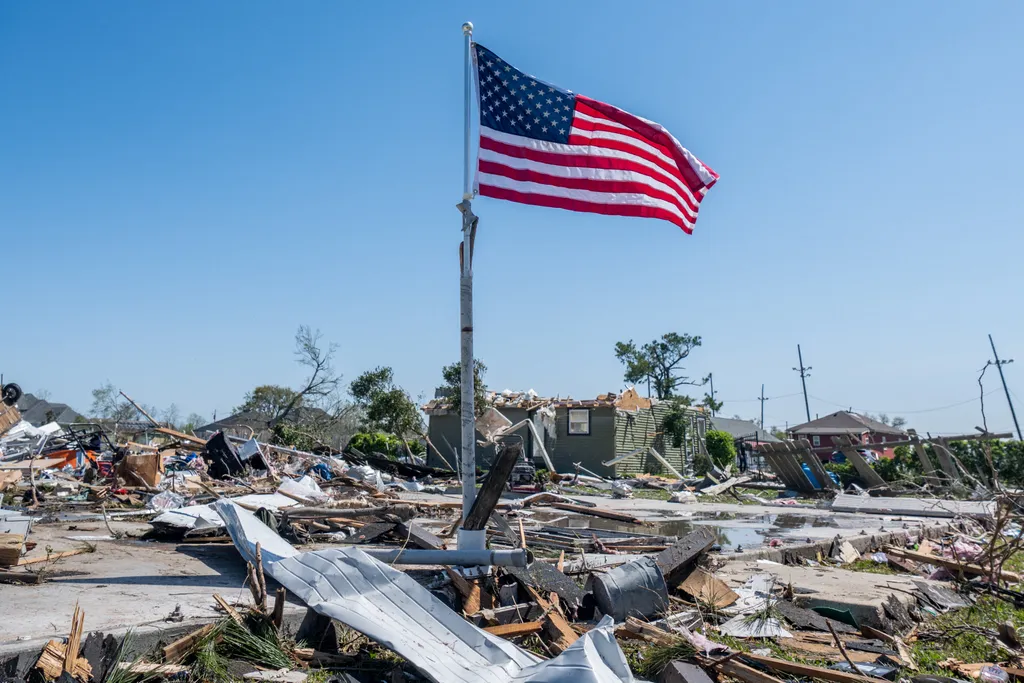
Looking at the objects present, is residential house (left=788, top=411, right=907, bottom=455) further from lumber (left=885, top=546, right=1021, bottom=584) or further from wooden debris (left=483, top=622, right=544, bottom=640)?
wooden debris (left=483, top=622, right=544, bottom=640)

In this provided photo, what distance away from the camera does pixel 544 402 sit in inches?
1286

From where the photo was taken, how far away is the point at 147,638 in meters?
4.45

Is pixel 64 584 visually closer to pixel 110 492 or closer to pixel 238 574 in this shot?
pixel 238 574

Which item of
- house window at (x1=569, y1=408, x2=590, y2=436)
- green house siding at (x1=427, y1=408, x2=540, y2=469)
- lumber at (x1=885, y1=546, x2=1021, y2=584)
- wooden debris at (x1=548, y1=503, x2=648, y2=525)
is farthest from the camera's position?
house window at (x1=569, y1=408, x2=590, y2=436)

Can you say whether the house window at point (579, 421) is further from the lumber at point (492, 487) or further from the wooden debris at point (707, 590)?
the lumber at point (492, 487)

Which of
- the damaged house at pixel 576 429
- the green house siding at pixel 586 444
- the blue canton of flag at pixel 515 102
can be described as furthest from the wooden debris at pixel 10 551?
the green house siding at pixel 586 444

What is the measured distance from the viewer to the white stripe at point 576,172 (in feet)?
23.9

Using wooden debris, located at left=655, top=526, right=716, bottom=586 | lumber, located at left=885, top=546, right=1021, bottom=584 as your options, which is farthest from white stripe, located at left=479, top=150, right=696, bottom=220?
lumber, located at left=885, top=546, right=1021, bottom=584

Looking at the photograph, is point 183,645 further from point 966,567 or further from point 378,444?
point 378,444

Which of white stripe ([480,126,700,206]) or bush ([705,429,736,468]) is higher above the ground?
white stripe ([480,126,700,206])

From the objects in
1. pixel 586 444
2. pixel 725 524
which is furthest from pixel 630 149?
pixel 586 444

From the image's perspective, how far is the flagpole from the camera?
6287 millimetres

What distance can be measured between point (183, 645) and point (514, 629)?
2188mm

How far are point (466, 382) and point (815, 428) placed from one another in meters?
56.7
